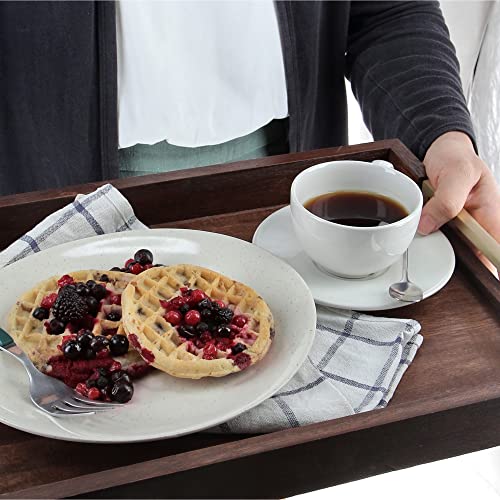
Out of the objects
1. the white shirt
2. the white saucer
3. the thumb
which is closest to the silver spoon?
the white saucer

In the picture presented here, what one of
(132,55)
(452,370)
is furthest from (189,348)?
(132,55)

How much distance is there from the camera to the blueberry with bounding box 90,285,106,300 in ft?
2.57

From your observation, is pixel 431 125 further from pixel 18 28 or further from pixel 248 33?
pixel 18 28

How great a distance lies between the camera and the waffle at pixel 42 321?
73 cm

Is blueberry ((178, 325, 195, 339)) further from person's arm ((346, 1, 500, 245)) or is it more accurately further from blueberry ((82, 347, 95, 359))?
person's arm ((346, 1, 500, 245))

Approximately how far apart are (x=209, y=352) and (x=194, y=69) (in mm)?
624

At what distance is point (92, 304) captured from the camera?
0.77 metres

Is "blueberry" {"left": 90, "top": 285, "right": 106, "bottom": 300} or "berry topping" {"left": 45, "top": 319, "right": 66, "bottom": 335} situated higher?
"blueberry" {"left": 90, "top": 285, "right": 106, "bottom": 300}

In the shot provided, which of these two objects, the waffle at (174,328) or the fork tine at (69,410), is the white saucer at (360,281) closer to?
the waffle at (174,328)

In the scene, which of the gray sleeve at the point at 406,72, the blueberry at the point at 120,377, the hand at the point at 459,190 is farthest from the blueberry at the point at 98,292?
the gray sleeve at the point at 406,72

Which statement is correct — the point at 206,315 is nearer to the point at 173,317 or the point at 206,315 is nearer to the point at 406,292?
the point at 173,317

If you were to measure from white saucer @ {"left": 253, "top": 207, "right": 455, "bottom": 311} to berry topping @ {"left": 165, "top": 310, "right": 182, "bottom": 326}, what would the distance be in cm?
16

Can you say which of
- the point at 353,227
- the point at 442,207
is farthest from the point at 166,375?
the point at 442,207

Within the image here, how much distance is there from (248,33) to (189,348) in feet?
2.18
